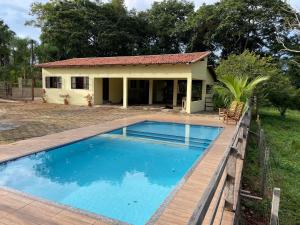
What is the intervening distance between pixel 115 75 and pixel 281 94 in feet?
40.4

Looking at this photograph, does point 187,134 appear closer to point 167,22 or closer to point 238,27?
point 238,27

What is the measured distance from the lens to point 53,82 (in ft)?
79.4

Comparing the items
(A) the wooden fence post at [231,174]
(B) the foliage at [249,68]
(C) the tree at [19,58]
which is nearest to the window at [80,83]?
(B) the foliage at [249,68]

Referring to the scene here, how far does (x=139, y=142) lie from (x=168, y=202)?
582cm

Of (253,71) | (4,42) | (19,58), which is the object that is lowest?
(253,71)

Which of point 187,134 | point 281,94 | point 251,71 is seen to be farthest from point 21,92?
point 281,94

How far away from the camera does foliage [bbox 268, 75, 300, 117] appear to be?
17.5 m

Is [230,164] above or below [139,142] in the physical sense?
above

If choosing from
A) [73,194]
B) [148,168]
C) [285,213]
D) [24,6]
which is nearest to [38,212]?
[73,194]

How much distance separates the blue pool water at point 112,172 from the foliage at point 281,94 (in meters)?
9.05

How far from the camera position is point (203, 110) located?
20.3 meters

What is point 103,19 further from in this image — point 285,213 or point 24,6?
point 285,213

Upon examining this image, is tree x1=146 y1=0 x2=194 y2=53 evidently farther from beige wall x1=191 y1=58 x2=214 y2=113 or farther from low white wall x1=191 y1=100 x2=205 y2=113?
low white wall x1=191 y1=100 x2=205 y2=113

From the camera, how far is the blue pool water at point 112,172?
5.55 m
